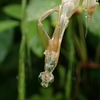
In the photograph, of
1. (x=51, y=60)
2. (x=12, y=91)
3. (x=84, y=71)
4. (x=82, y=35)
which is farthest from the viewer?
(x=12, y=91)

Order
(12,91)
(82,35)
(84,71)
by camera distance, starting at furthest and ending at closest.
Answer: (12,91), (84,71), (82,35)

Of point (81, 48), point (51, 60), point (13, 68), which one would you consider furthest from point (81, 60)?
point (51, 60)

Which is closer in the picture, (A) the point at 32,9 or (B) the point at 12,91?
(A) the point at 32,9

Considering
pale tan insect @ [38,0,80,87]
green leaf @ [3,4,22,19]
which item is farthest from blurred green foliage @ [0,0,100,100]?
pale tan insect @ [38,0,80,87]

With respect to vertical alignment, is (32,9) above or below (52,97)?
above

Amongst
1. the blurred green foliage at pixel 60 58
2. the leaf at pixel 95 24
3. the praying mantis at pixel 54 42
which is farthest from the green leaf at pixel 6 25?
the praying mantis at pixel 54 42

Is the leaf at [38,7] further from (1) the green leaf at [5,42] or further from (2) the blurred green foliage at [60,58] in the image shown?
(1) the green leaf at [5,42]

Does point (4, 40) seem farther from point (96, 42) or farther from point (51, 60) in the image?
point (51, 60)
